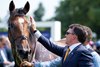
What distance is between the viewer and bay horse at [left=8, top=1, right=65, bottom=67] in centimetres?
940

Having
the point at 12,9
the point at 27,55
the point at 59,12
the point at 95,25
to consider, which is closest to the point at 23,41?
the point at 27,55

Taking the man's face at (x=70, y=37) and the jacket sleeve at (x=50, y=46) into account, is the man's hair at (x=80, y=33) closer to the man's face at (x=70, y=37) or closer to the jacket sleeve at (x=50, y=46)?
the man's face at (x=70, y=37)

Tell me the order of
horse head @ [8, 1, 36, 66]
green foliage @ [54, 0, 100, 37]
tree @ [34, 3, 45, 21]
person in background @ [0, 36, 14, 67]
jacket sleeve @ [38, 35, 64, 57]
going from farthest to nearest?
tree @ [34, 3, 45, 21], green foliage @ [54, 0, 100, 37], person in background @ [0, 36, 14, 67], jacket sleeve @ [38, 35, 64, 57], horse head @ [8, 1, 36, 66]

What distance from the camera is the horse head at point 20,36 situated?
9.38 metres

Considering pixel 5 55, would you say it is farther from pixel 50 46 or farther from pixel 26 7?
pixel 50 46

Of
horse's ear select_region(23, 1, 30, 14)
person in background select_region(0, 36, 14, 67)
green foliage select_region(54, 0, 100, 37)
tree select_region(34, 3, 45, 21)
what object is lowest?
tree select_region(34, 3, 45, 21)

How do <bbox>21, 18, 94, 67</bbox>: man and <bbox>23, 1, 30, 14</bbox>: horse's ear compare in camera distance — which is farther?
<bbox>23, 1, 30, 14</bbox>: horse's ear

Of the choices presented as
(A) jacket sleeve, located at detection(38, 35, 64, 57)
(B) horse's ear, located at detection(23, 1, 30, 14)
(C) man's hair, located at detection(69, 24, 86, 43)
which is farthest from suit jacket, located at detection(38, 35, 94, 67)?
(B) horse's ear, located at detection(23, 1, 30, 14)

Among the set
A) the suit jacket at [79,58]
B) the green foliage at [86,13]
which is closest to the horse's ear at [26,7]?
the suit jacket at [79,58]

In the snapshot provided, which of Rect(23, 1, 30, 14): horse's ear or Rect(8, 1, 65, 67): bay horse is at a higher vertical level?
Rect(23, 1, 30, 14): horse's ear

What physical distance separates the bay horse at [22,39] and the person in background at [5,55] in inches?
172

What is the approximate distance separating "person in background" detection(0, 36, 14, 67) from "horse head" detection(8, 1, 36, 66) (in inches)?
176

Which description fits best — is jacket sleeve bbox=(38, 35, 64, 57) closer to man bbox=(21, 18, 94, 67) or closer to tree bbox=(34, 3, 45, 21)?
man bbox=(21, 18, 94, 67)

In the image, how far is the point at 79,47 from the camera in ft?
27.0
